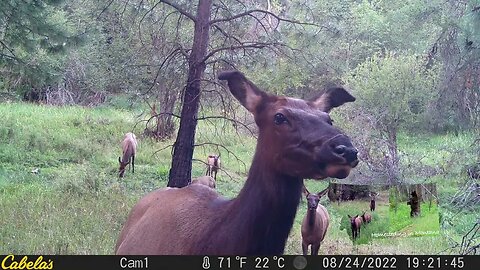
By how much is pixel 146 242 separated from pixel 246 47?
2243mm

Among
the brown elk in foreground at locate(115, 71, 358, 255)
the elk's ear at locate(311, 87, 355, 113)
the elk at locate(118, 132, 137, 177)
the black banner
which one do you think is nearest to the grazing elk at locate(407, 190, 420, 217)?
the black banner

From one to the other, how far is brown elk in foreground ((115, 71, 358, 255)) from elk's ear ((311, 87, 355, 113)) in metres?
0.01

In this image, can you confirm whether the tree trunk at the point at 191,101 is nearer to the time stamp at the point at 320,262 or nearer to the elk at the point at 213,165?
the elk at the point at 213,165

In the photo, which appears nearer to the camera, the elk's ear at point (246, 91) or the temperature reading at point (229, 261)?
the temperature reading at point (229, 261)

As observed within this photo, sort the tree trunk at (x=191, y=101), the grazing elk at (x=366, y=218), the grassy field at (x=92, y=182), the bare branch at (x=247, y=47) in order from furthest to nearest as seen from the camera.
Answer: the tree trunk at (x=191, y=101) < the bare branch at (x=247, y=47) < the grassy field at (x=92, y=182) < the grazing elk at (x=366, y=218)

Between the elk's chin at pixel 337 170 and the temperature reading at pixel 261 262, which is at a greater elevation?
the elk's chin at pixel 337 170

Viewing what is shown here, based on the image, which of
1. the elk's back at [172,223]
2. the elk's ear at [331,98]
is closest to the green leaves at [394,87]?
the elk's ear at [331,98]

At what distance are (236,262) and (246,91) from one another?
0.59 m

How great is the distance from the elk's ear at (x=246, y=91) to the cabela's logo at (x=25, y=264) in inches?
36.3

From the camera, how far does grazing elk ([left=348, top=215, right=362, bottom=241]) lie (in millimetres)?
3898

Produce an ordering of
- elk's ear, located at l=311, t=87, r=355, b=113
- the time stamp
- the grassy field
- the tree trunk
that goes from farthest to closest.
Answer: the tree trunk
the grassy field
elk's ear, located at l=311, t=87, r=355, b=113
the time stamp

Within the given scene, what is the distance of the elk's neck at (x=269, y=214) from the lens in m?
2.12

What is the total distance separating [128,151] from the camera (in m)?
6.46

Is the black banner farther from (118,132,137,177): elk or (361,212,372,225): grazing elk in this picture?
(118,132,137,177): elk
